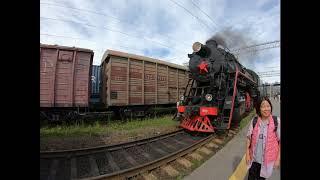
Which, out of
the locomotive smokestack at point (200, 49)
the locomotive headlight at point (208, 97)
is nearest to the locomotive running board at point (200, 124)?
the locomotive headlight at point (208, 97)

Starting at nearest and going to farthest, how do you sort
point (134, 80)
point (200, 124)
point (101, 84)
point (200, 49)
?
point (200, 124) < point (200, 49) < point (134, 80) < point (101, 84)

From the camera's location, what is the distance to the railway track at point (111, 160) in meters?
4.75

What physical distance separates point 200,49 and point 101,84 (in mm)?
5456

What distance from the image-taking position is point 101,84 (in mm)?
12008

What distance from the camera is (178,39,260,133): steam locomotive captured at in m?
8.44

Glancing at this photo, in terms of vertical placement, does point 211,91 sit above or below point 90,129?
above

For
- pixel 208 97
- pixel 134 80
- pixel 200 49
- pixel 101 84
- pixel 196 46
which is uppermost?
pixel 196 46

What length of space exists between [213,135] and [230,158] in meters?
2.32

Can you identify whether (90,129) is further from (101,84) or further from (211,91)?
(211,91)

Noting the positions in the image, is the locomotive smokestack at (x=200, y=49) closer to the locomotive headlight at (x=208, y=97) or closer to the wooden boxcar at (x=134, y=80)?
the locomotive headlight at (x=208, y=97)

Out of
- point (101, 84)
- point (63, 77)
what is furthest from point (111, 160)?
point (101, 84)

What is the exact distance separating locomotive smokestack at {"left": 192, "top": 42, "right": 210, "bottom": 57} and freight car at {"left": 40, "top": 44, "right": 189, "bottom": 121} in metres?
3.58
